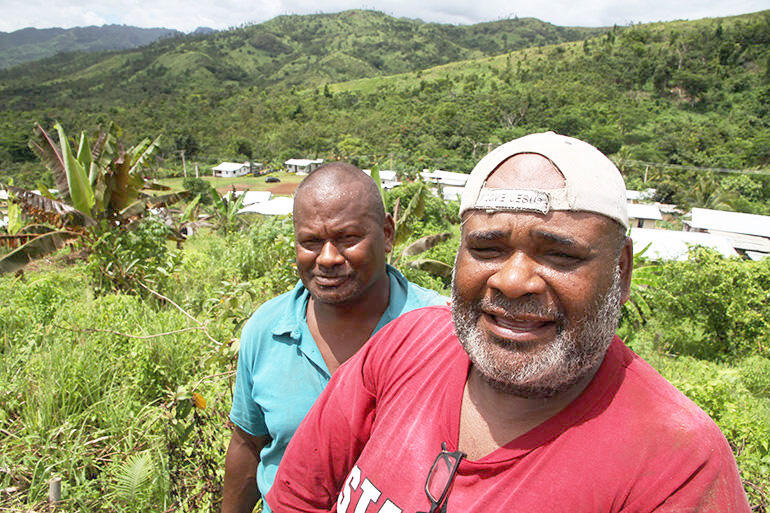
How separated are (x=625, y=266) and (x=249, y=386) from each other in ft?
4.30

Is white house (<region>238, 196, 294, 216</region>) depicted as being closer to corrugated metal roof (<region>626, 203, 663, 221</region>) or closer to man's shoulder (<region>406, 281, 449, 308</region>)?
corrugated metal roof (<region>626, 203, 663, 221</region>)

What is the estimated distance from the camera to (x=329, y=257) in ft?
5.35

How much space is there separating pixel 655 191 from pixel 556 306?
132ft

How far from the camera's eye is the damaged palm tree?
18.5 feet

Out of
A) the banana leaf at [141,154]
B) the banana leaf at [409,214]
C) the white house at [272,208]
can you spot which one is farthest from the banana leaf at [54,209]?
the white house at [272,208]

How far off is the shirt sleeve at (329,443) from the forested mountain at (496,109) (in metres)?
34.4

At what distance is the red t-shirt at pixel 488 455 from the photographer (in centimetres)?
81

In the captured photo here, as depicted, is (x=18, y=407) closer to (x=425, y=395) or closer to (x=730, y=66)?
(x=425, y=395)

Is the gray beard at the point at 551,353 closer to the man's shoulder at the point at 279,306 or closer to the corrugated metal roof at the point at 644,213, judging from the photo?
the man's shoulder at the point at 279,306

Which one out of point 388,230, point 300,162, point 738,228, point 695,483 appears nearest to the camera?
point 695,483

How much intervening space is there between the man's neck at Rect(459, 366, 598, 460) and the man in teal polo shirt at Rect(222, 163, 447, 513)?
2.19 ft

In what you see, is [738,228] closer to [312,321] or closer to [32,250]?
[312,321]

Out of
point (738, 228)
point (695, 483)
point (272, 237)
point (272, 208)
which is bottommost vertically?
point (738, 228)

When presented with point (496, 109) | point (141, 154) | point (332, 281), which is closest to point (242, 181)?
point (496, 109)
